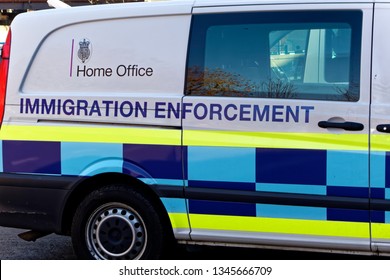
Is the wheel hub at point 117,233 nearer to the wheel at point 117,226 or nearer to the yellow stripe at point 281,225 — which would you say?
the wheel at point 117,226

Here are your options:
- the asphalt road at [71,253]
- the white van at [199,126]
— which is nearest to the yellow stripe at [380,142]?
the white van at [199,126]

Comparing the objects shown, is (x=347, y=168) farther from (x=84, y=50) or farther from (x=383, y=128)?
(x=84, y=50)

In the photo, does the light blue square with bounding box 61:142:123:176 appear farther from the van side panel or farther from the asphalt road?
the asphalt road

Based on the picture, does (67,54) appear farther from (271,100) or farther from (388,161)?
(388,161)

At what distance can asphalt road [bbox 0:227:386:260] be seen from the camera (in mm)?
3951

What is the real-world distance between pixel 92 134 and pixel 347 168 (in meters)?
1.66

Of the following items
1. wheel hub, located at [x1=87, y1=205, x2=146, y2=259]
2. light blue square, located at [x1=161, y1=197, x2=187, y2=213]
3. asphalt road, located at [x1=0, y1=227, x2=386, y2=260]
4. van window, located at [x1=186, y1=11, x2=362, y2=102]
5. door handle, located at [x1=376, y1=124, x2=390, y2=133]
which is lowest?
asphalt road, located at [x1=0, y1=227, x2=386, y2=260]

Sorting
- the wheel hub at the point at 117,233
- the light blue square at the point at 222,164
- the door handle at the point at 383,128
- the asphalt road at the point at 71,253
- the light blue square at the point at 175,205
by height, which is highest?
the door handle at the point at 383,128

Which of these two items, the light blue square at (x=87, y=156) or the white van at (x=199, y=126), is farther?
the light blue square at (x=87, y=156)

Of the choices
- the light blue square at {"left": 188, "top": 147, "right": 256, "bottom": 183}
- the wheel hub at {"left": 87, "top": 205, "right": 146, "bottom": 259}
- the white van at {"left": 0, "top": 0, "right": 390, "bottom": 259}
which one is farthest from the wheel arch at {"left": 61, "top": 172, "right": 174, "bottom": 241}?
the light blue square at {"left": 188, "top": 147, "right": 256, "bottom": 183}

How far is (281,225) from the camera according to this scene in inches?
123

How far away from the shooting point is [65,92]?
A: 3461 mm

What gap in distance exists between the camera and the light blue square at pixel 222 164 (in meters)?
3.12

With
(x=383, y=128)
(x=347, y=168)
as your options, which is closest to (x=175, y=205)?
(x=347, y=168)
